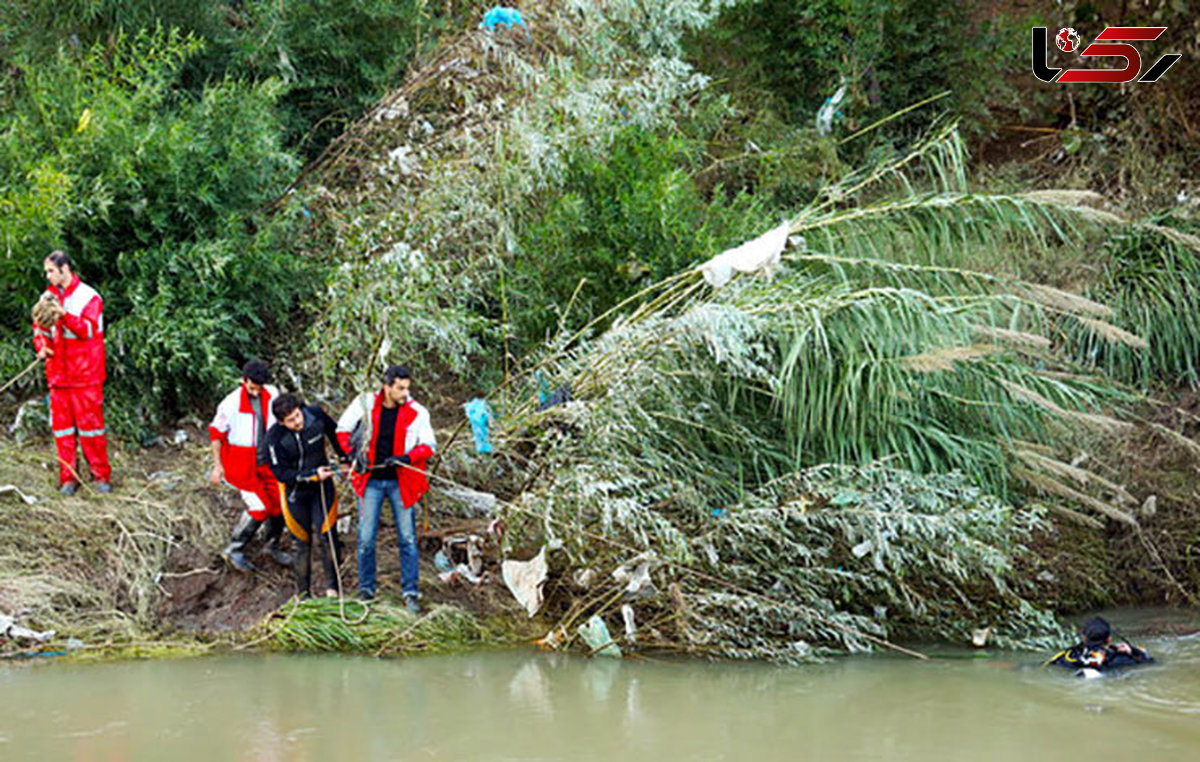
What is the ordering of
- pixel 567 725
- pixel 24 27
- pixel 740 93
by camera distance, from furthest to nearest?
1. pixel 740 93
2. pixel 24 27
3. pixel 567 725

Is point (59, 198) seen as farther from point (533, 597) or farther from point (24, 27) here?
point (533, 597)

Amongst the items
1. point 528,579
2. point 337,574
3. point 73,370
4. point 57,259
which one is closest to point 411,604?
point 337,574

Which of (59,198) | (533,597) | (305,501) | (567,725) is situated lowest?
(567,725)

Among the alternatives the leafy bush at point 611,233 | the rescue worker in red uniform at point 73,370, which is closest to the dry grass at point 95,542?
the rescue worker in red uniform at point 73,370

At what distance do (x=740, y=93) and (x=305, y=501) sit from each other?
7251mm

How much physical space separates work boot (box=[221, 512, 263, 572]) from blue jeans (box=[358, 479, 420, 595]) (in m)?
0.86

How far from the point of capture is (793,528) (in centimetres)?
819

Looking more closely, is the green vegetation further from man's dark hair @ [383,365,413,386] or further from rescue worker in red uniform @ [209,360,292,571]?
man's dark hair @ [383,365,413,386]

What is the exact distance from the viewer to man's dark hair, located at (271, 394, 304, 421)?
8039mm

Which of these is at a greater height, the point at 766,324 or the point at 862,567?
the point at 766,324

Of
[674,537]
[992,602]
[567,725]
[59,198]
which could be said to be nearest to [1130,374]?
[992,602]

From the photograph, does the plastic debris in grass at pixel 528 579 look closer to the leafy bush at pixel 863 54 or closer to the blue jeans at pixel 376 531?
the blue jeans at pixel 376 531

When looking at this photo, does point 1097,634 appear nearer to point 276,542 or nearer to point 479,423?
point 479,423

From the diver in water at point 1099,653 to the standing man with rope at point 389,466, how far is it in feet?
12.7
